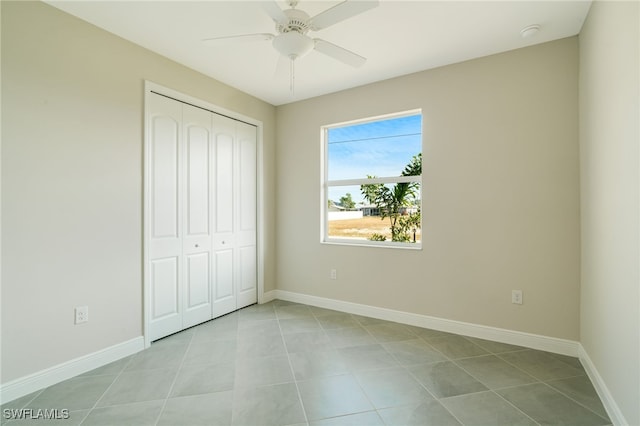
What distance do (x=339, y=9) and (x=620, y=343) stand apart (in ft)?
7.63

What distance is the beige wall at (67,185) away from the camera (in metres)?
1.88

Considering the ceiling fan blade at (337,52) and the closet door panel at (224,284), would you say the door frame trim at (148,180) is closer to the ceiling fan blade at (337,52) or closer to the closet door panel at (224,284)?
the closet door panel at (224,284)

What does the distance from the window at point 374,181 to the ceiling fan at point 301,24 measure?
147 cm

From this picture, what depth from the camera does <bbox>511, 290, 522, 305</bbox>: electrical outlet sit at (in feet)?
8.52

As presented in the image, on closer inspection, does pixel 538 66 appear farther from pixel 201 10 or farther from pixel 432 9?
pixel 201 10

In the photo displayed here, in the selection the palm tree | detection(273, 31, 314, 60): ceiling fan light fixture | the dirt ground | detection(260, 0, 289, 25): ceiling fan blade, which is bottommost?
the dirt ground

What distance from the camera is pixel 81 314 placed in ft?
7.18

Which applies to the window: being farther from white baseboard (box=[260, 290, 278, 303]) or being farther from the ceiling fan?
the ceiling fan

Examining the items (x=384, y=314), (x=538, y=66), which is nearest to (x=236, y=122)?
(x=384, y=314)

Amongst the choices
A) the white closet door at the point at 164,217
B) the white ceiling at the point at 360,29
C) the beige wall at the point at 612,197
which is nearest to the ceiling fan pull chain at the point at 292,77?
the white ceiling at the point at 360,29

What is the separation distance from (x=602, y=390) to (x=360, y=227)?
235cm

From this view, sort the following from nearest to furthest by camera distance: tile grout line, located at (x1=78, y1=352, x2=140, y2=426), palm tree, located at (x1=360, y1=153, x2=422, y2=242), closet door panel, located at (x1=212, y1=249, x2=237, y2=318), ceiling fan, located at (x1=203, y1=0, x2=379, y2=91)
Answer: ceiling fan, located at (x1=203, y1=0, x2=379, y2=91), tile grout line, located at (x1=78, y1=352, x2=140, y2=426), palm tree, located at (x1=360, y1=153, x2=422, y2=242), closet door panel, located at (x1=212, y1=249, x2=237, y2=318)

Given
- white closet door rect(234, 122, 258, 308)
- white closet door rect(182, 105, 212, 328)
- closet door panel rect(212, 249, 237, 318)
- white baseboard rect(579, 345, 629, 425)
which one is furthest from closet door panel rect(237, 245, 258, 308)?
white baseboard rect(579, 345, 629, 425)

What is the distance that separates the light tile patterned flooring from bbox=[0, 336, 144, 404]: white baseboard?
0.05m
